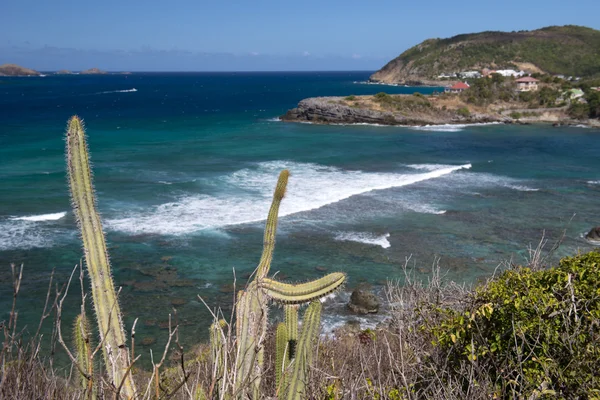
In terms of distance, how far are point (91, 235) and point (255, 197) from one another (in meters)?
23.8

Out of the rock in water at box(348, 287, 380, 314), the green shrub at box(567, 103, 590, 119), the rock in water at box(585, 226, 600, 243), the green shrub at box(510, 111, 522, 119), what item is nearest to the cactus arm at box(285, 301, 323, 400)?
the rock in water at box(348, 287, 380, 314)

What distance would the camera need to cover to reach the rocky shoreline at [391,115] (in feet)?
213

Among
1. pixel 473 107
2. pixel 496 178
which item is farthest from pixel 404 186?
pixel 473 107

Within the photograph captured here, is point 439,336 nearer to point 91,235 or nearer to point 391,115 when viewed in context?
point 91,235

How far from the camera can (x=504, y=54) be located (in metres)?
151

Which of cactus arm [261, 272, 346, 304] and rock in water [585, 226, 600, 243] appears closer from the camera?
cactus arm [261, 272, 346, 304]

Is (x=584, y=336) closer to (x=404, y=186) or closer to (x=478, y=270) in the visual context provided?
(x=478, y=270)

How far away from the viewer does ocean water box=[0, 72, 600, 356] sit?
Answer: 61.8 ft

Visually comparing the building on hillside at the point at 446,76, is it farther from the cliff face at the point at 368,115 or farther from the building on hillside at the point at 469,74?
the cliff face at the point at 368,115

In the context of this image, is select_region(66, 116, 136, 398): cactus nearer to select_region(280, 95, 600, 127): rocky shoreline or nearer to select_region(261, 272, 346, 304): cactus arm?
select_region(261, 272, 346, 304): cactus arm

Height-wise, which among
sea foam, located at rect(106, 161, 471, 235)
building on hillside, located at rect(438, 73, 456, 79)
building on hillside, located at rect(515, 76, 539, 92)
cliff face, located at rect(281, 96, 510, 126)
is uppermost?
building on hillside, located at rect(438, 73, 456, 79)

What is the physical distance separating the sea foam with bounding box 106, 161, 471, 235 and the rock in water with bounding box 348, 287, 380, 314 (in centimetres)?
911

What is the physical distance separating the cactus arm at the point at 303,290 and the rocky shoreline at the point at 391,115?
5981cm

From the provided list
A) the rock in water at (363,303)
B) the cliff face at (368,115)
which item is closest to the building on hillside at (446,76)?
the cliff face at (368,115)
